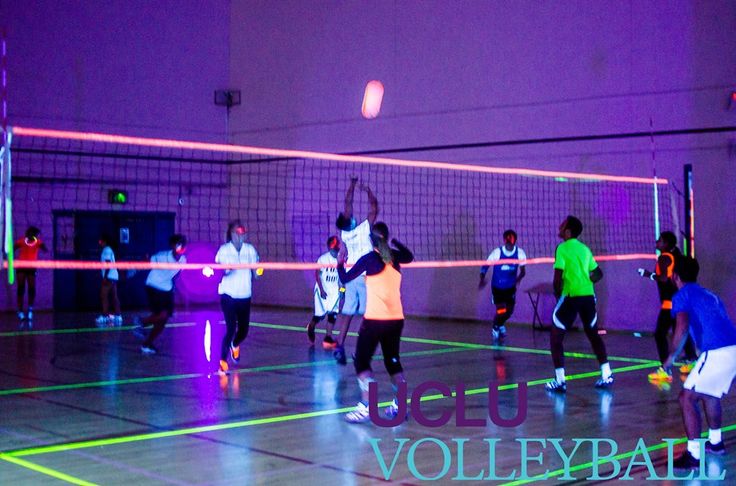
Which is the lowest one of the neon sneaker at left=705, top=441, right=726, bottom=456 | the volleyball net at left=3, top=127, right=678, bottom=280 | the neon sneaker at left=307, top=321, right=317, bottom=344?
the neon sneaker at left=705, top=441, right=726, bottom=456

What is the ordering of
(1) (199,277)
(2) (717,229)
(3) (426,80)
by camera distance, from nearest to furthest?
(2) (717,229), (3) (426,80), (1) (199,277)

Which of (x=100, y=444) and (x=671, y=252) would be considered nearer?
(x=100, y=444)

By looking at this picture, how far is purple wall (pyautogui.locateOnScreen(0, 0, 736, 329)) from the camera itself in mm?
16766

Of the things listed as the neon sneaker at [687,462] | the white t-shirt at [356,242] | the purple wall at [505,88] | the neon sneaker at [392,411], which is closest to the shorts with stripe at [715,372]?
the neon sneaker at [687,462]

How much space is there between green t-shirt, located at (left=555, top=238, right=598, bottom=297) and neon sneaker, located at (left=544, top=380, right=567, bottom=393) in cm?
103

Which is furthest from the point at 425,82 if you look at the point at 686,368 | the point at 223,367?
the point at 223,367

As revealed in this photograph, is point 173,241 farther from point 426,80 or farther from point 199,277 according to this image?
point 199,277

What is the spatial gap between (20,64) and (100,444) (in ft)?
52.8

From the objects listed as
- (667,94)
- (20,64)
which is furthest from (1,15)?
(667,94)

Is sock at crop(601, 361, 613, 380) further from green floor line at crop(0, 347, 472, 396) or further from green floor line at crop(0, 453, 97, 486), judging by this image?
green floor line at crop(0, 453, 97, 486)

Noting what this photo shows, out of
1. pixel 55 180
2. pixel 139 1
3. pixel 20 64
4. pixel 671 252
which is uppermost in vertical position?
pixel 139 1

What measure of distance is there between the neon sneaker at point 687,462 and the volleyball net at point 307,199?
10.4 m

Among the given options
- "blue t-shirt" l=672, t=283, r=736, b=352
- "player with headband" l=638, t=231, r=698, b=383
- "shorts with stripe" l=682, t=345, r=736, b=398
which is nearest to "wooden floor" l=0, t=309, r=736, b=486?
"player with headband" l=638, t=231, r=698, b=383

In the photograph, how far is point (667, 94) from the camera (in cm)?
1702
